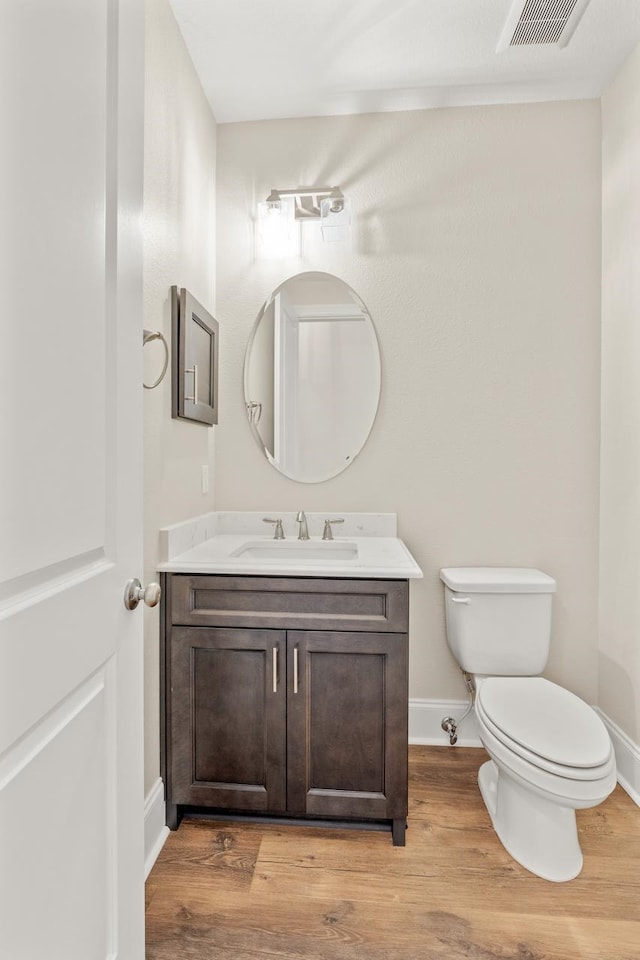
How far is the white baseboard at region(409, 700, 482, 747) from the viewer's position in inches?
93.7

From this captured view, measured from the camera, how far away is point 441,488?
2.41m

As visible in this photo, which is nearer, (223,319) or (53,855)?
(53,855)

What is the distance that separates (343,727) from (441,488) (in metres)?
1.09

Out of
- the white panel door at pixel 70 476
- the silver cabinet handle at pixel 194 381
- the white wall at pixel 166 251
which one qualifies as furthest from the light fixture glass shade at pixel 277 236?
the white panel door at pixel 70 476

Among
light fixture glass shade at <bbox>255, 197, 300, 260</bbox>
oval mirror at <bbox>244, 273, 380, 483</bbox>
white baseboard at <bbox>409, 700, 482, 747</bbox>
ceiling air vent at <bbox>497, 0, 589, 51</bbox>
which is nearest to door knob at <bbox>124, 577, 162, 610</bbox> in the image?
oval mirror at <bbox>244, 273, 380, 483</bbox>

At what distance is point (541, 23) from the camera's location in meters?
1.88

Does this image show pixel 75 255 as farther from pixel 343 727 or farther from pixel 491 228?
pixel 491 228

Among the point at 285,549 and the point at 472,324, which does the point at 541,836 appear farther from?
the point at 472,324

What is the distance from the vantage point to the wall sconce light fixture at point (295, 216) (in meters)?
2.33

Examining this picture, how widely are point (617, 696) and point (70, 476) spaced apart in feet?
7.28

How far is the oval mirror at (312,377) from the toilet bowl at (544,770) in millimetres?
1162


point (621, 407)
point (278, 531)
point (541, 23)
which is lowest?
point (278, 531)

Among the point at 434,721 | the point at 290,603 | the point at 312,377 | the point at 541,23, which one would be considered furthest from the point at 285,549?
the point at 541,23

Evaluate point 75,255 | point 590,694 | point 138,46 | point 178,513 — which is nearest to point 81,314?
point 75,255
